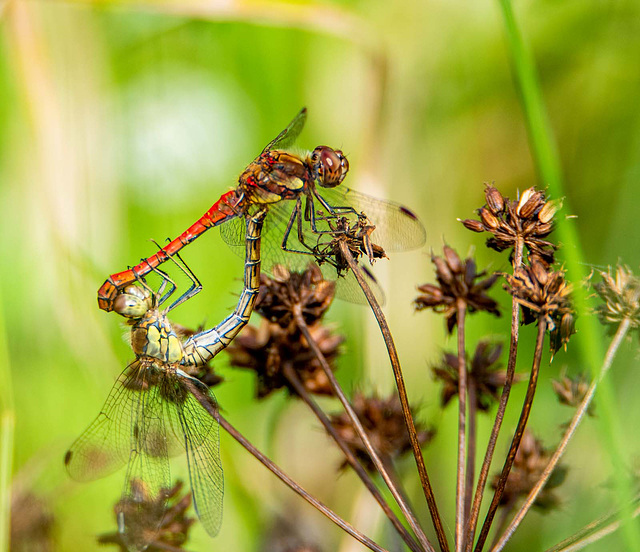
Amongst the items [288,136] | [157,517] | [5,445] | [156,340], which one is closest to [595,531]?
[157,517]

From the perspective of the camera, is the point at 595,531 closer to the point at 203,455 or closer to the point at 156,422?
the point at 203,455

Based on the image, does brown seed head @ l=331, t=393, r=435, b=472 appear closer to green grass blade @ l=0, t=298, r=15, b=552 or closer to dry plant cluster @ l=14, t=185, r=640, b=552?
dry plant cluster @ l=14, t=185, r=640, b=552

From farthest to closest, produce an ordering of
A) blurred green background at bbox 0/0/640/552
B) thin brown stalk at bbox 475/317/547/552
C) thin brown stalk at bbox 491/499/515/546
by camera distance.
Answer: blurred green background at bbox 0/0/640/552
thin brown stalk at bbox 491/499/515/546
thin brown stalk at bbox 475/317/547/552

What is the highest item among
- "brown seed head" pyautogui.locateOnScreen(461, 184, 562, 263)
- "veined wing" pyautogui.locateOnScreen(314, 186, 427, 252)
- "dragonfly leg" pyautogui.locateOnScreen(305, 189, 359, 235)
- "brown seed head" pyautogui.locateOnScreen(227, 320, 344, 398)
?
"veined wing" pyautogui.locateOnScreen(314, 186, 427, 252)

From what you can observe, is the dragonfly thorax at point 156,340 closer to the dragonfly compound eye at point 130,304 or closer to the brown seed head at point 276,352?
the dragonfly compound eye at point 130,304

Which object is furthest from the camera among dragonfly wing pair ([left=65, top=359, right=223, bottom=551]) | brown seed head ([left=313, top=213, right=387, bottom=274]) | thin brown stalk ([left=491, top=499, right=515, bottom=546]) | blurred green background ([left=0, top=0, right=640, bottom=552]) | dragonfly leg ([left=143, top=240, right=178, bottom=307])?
blurred green background ([left=0, top=0, right=640, bottom=552])

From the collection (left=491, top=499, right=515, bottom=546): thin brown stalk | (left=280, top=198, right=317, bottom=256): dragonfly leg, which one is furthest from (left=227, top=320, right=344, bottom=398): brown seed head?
(left=491, top=499, right=515, bottom=546): thin brown stalk

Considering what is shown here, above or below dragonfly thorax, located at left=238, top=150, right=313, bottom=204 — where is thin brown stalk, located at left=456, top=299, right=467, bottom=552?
below
